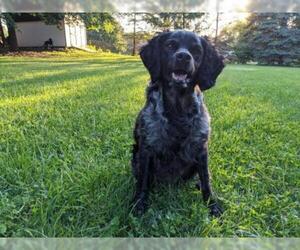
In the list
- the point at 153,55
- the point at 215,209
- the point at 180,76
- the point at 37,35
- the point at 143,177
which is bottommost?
the point at 215,209

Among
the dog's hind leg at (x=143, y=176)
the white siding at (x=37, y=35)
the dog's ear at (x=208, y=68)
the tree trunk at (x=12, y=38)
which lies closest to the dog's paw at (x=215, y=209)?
the dog's hind leg at (x=143, y=176)

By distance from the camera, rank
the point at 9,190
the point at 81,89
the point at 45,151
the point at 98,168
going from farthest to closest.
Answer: the point at 81,89 < the point at 45,151 < the point at 98,168 < the point at 9,190

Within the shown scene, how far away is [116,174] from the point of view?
7.47 ft

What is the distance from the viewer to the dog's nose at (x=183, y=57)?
184cm

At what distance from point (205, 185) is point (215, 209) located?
0.17 metres

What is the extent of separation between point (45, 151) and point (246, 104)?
11.2ft

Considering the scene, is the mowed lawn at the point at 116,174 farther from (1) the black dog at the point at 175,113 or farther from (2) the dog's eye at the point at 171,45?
(2) the dog's eye at the point at 171,45

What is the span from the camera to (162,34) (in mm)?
2039

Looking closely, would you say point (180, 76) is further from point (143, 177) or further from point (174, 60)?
point (143, 177)

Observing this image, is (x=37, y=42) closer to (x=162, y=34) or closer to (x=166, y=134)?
(x=162, y=34)

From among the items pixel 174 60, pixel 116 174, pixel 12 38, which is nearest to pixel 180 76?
pixel 174 60

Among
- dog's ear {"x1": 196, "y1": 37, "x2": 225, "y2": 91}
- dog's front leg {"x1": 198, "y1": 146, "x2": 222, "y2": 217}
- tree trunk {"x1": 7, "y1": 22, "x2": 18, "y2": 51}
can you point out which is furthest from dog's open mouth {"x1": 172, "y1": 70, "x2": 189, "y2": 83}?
tree trunk {"x1": 7, "y1": 22, "x2": 18, "y2": 51}

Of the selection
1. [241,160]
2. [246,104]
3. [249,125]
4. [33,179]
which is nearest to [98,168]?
[33,179]

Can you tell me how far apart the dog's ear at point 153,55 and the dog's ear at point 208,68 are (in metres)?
0.26
